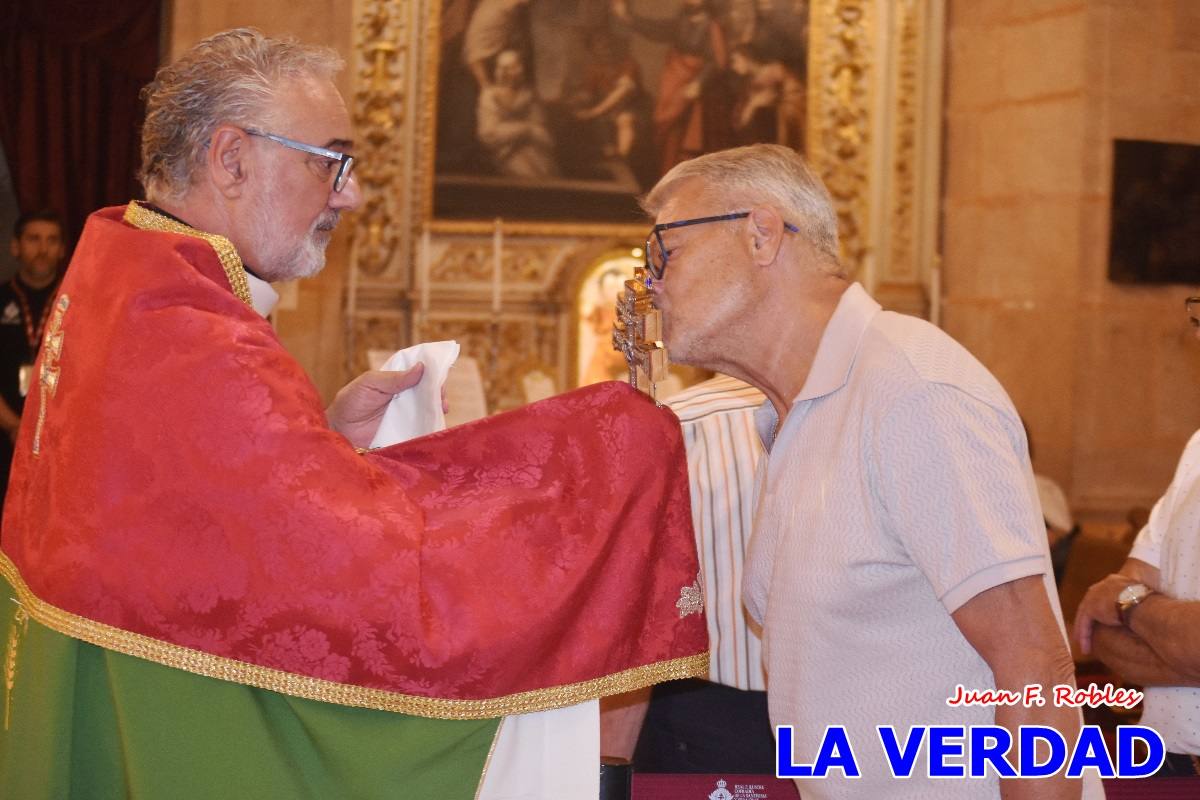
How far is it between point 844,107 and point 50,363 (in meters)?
6.77

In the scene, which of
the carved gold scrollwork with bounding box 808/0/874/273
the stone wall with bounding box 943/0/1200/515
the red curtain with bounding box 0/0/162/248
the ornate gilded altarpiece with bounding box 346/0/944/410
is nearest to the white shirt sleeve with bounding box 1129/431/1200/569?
the ornate gilded altarpiece with bounding box 346/0/944/410

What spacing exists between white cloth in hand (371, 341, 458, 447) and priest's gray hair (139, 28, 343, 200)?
1.77 feet

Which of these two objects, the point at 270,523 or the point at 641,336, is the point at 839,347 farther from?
the point at 270,523

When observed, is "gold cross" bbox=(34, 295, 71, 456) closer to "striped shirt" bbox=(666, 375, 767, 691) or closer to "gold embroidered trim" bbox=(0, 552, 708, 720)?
"gold embroidered trim" bbox=(0, 552, 708, 720)

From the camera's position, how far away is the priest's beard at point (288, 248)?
2.39m

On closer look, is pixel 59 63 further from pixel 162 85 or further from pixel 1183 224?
pixel 1183 224

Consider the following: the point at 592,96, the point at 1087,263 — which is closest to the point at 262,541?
the point at 592,96

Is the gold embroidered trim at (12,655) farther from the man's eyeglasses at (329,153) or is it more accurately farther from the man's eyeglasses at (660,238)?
the man's eyeglasses at (660,238)

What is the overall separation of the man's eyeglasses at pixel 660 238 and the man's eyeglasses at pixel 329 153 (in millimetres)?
573

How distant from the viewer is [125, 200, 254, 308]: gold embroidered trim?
2.23 metres

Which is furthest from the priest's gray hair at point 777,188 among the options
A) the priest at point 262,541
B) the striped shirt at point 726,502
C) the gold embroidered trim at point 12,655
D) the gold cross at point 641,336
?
the gold embroidered trim at point 12,655

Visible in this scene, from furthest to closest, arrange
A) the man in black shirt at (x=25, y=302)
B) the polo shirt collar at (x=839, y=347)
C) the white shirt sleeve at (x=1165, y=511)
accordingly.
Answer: the man in black shirt at (x=25, y=302)
the white shirt sleeve at (x=1165, y=511)
the polo shirt collar at (x=839, y=347)

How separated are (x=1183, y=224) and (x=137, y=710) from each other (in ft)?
23.3

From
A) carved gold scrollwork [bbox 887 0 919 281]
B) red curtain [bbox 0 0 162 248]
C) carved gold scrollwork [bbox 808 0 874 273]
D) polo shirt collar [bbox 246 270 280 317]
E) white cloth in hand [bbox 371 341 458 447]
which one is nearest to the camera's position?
polo shirt collar [bbox 246 270 280 317]
